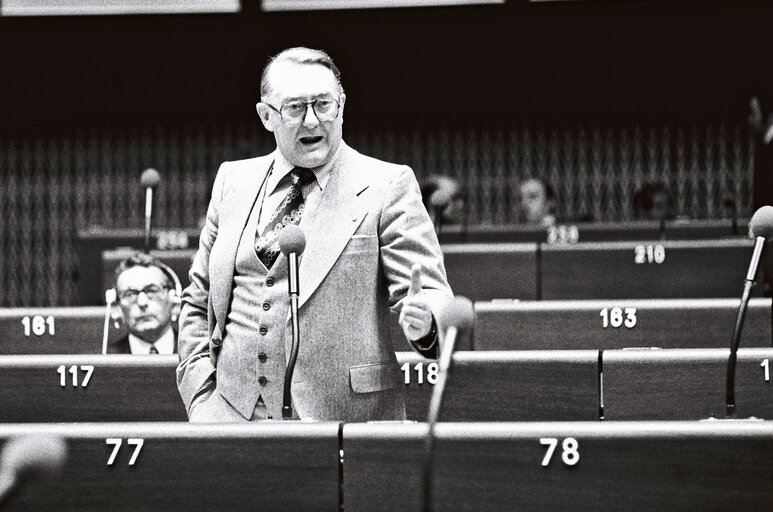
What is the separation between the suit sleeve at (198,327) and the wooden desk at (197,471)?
65 centimetres

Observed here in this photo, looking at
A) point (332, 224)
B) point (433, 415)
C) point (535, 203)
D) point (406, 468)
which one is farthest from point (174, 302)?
point (535, 203)

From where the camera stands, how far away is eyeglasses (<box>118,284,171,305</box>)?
4.71m

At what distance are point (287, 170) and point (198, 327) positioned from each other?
1.41 ft

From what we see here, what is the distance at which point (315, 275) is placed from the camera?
2695mm

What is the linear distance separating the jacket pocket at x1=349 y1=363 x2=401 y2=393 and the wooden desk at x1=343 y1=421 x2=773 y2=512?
22.4 inches

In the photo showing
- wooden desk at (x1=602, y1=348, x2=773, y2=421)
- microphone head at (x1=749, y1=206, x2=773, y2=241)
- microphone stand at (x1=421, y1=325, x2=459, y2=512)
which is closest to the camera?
microphone stand at (x1=421, y1=325, x2=459, y2=512)

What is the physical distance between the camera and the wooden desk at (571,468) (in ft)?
6.70

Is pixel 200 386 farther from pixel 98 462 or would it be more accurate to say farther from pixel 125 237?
pixel 125 237

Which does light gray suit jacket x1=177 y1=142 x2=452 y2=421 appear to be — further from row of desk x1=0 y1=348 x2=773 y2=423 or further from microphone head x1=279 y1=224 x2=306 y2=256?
row of desk x1=0 y1=348 x2=773 y2=423

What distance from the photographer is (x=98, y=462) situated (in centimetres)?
215

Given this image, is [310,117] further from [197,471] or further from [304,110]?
[197,471]

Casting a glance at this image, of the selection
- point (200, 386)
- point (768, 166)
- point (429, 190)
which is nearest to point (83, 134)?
point (429, 190)

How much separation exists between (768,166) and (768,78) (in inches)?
71.2

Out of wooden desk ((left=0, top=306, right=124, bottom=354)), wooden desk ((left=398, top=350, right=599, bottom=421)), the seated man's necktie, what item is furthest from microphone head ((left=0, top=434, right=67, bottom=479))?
wooden desk ((left=0, top=306, right=124, bottom=354))
